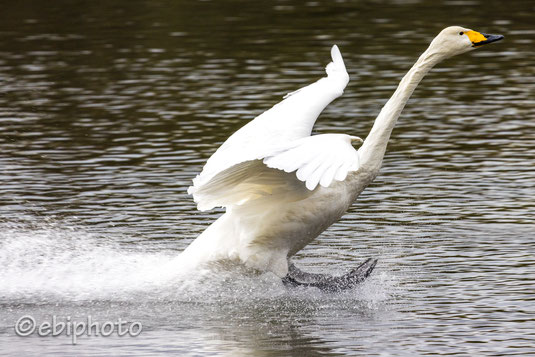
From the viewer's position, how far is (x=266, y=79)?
61.1 ft

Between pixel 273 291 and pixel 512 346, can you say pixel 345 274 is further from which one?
pixel 512 346

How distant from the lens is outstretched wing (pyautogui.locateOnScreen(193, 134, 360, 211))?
25.8ft

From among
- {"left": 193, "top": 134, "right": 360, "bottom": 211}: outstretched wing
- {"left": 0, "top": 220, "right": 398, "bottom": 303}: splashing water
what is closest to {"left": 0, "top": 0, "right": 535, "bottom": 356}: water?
{"left": 0, "top": 220, "right": 398, "bottom": 303}: splashing water

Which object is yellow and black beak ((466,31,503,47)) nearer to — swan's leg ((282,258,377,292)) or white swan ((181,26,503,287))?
white swan ((181,26,503,287))

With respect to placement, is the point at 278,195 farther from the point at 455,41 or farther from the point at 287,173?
the point at 455,41

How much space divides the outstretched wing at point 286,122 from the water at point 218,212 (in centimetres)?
106

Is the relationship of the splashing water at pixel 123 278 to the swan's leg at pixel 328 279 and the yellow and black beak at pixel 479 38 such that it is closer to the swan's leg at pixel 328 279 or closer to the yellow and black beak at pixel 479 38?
the swan's leg at pixel 328 279

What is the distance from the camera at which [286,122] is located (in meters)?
10.5

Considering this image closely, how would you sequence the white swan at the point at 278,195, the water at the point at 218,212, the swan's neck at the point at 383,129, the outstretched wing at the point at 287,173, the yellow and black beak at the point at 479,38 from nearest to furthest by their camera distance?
the outstretched wing at the point at 287,173
the water at the point at 218,212
the white swan at the point at 278,195
the swan's neck at the point at 383,129
the yellow and black beak at the point at 479,38

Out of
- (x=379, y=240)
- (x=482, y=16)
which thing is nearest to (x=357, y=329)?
(x=379, y=240)

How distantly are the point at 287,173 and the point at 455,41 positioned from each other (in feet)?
6.63

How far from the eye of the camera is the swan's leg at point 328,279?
1005 centimetres

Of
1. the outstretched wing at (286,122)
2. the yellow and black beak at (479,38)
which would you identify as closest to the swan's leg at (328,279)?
the outstretched wing at (286,122)

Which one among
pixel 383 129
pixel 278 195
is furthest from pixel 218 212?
pixel 383 129
